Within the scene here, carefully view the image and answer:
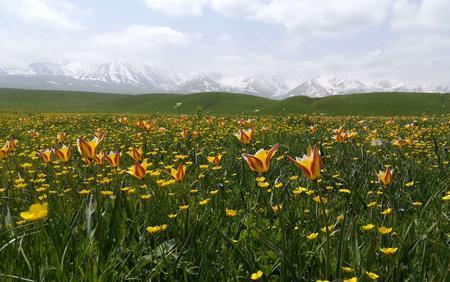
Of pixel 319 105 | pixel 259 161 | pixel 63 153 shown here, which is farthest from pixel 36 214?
pixel 319 105

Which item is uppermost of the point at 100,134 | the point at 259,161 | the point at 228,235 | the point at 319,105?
the point at 259,161

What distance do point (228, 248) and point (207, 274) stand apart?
462 millimetres

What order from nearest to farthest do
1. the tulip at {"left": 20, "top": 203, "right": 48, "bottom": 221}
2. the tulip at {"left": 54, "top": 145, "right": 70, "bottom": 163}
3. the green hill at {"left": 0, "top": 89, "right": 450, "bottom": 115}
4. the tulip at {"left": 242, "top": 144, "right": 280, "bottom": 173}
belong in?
the tulip at {"left": 20, "top": 203, "right": 48, "bottom": 221}, the tulip at {"left": 242, "top": 144, "right": 280, "bottom": 173}, the tulip at {"left": 54, "top": 145, "right": 70, "bottom": 163}, the green hill at {"left": 0, "top": 89, "right": 450, "bottom": 115}

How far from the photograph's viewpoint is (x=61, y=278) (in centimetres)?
223

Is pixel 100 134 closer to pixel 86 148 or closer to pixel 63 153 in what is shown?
pixel 63 153

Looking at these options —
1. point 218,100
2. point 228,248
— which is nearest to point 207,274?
point 228,248

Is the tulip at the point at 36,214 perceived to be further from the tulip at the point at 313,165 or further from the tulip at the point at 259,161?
the tulip at the point at 313,165

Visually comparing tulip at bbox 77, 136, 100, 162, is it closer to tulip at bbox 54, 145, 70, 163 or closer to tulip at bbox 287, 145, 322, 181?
tulip at bbox 54, 145, 70, 163

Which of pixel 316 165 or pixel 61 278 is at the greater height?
pixel 316 165

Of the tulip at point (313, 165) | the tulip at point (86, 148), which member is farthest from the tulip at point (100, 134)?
the tulip at point (313, 165)

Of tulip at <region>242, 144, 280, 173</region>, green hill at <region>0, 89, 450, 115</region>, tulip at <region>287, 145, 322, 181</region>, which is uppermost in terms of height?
tulip at <region>287, 145, 322, 181</region>

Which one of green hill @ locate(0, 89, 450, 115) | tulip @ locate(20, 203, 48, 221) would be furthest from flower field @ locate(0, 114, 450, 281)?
green hill @ locate(0, 89, 450, 115)

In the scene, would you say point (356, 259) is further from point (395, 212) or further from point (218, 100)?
point (218, 100)

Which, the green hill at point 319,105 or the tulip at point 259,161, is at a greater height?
the tulip at point 259,161
